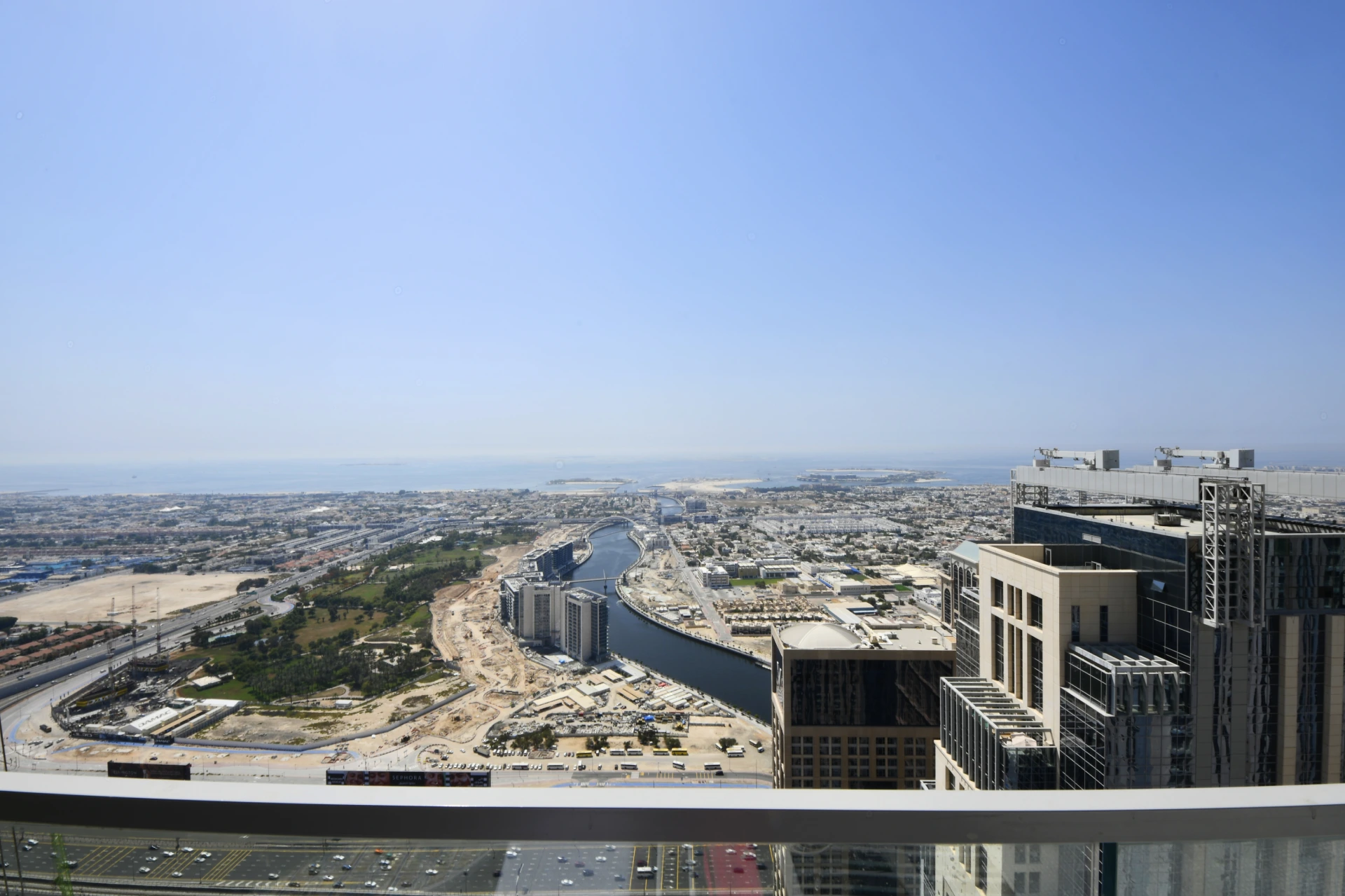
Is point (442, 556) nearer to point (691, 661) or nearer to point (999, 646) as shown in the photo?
point (691, 661)

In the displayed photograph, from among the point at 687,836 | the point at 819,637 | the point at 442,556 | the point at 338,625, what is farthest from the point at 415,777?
the point at 442,556

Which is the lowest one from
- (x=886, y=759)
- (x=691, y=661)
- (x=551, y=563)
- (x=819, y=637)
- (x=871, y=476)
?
(x=691, y=661)

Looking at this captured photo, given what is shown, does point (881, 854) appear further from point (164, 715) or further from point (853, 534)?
point (853, 534)

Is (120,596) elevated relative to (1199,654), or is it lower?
lower

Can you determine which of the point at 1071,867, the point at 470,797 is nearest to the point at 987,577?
the point at 1071,867

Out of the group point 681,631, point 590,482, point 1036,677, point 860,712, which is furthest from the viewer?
point 590,482

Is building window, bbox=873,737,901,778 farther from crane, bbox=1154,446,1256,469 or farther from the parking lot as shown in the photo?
the parking lot

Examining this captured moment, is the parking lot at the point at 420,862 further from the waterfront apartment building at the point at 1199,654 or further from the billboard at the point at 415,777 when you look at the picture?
the billboard at the point at 415,777
